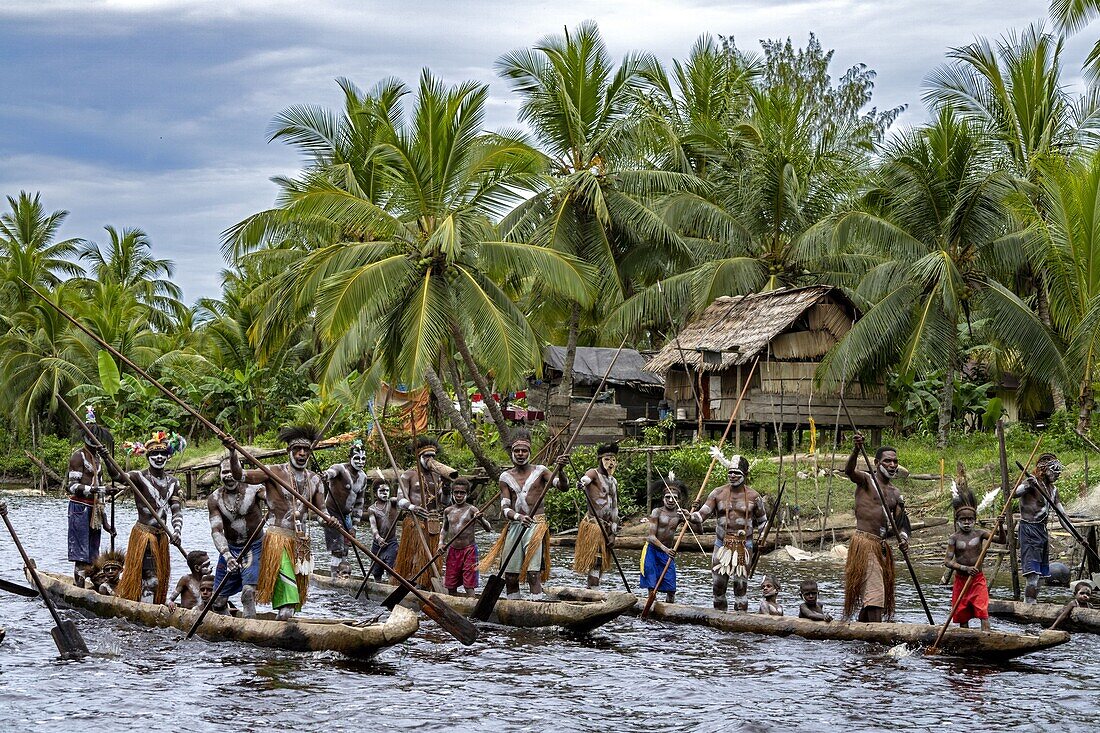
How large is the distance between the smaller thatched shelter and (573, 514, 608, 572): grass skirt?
13180 mm

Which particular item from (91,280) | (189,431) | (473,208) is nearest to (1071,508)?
(473,208)

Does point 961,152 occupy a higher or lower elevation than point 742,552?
higher

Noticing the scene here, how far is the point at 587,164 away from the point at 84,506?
13.8m

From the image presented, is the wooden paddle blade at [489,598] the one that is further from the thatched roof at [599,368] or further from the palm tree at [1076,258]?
the thatched roof at [599,368]

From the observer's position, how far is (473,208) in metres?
22.7

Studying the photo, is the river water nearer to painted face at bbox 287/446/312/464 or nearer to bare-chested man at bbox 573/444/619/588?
bare-chested man at bbox 573/444/619/588

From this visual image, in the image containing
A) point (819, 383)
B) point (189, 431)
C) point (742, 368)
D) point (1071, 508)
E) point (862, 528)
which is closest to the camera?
point (862, 528)

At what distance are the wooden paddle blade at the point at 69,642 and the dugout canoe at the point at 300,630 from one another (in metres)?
0.69

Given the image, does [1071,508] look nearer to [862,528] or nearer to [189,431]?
[862,528]

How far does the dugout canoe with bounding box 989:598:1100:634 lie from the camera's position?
478 inches

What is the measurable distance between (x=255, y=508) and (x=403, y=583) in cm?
156

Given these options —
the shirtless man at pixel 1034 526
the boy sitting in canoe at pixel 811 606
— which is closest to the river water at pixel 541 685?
the boy sitting in canoe at pixel 811 606

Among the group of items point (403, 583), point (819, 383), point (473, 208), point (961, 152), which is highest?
point (961, 152)

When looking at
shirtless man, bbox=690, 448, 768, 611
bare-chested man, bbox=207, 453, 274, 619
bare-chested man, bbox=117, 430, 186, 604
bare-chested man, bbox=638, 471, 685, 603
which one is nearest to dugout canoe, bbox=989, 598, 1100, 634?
shirtless man, bbox=690, 448, 768, 611
